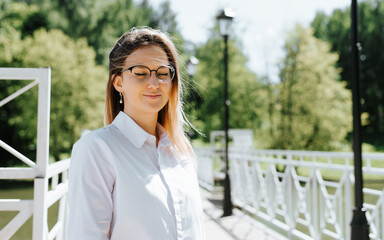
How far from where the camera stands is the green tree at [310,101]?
2138 centimetres

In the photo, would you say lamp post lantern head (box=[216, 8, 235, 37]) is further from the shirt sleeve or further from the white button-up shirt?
the shirt sleeve

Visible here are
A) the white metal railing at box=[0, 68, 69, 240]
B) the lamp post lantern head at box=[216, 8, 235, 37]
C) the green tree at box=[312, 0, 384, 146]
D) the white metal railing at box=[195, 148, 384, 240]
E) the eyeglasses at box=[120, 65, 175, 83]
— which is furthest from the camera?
the green tree at box=[312, 0, 384, 146]

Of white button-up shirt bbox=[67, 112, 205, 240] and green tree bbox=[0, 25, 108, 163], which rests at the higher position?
green tree bbox=[0, 25, 108, 163]

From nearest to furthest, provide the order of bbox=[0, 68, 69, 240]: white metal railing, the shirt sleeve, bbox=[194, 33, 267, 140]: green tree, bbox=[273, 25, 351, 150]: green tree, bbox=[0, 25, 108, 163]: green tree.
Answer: the shirt sleeve → bbox=[0, 68, 69, 240]: white metal railing → bbox=[273, 25, 351, 150]: green tree → bbox=[0, 25, 108, 163]: green tree → bbox=[194, 33, 267, 140]: green tree

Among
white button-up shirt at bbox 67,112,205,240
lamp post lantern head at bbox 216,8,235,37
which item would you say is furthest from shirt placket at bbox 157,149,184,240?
lamp post lantern head at bbox 216,8,235,37

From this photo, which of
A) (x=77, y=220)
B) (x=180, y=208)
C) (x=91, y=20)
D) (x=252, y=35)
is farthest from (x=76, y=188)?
(x=91, y=20)

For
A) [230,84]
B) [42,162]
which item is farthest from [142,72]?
[230,84]

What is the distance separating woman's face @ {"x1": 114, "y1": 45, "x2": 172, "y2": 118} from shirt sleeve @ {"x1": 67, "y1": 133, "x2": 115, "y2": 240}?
0.29 meters

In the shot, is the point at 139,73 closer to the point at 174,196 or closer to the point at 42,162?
the point at 174,196

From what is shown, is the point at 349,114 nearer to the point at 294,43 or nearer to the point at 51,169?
the point at 294,43

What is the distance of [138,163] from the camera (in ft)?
4.57

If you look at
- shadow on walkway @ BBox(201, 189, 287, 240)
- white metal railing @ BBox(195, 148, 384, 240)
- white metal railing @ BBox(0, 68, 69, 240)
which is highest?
white metal railing @ BBox(0, 68, 69, 240)

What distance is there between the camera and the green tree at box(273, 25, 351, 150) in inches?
842

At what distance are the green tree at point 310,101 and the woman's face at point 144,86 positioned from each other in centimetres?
2102
